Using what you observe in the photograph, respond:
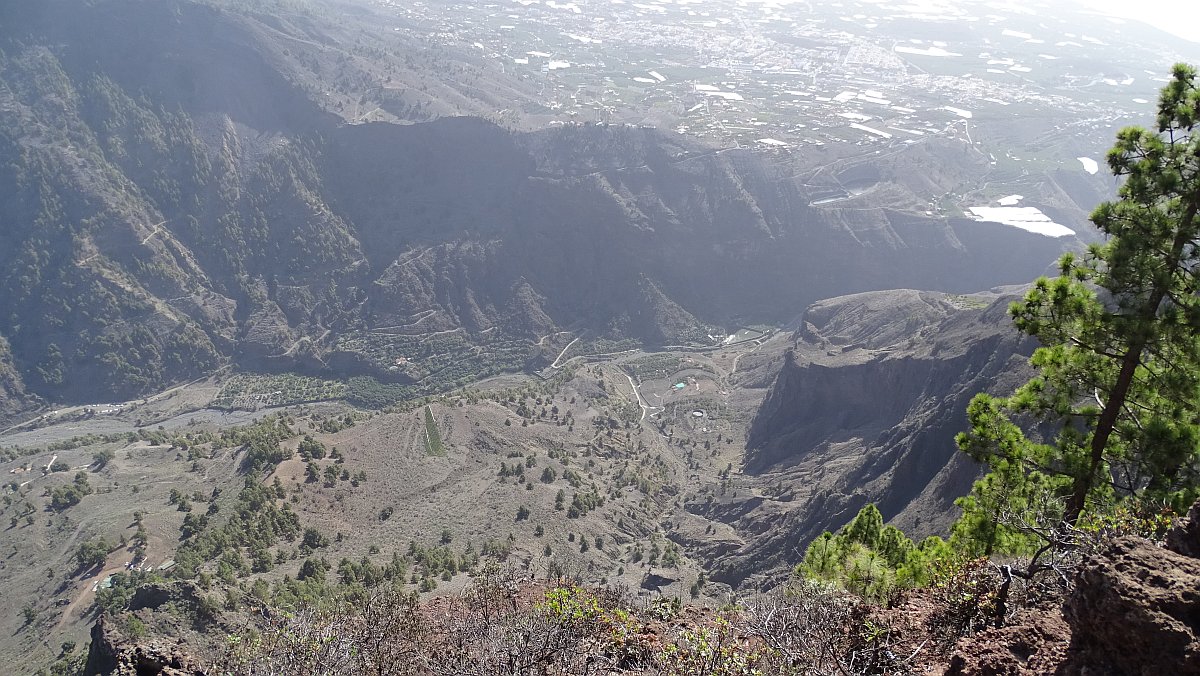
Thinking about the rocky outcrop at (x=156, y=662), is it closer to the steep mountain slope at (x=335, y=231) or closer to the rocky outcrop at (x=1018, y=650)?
the rocky outcrop at (x=1018, y=650)

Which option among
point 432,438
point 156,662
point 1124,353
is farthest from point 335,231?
point 1124,353

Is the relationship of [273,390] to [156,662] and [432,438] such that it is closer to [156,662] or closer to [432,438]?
[432,438]

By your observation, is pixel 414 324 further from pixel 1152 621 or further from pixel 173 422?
pixel 1152 621

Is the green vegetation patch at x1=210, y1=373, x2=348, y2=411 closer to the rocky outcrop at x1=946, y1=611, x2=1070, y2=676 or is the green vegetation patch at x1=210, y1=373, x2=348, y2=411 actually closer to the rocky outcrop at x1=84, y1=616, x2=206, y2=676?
the rocky outcrop at x1=84, y1=616, x2=206, y2=676

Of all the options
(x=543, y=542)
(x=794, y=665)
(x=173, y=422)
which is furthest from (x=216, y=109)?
(x=794, y=665)

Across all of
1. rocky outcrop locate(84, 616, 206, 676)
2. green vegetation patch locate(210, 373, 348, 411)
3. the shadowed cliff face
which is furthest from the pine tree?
green vegetation patch locate(210, 373, 348, 411)

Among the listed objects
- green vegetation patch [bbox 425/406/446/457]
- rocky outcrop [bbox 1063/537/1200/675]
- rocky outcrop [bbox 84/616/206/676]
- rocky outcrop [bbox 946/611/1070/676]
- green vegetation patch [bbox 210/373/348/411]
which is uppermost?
rocky outcrop [bbox 1063/537/1200/675]

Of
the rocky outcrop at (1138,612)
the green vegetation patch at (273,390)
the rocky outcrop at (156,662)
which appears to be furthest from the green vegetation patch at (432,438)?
the rocky outcrop at (1138,612)
